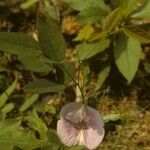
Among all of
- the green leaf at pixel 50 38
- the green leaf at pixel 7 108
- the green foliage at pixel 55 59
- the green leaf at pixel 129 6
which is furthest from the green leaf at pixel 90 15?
the green leaf at pixel 50 38

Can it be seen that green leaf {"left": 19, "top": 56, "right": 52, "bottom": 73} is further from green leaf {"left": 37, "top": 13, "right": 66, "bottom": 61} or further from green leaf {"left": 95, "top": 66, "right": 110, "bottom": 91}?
green leaf {"left": 95, "top": 66, "right": 110, "bottom": 91}

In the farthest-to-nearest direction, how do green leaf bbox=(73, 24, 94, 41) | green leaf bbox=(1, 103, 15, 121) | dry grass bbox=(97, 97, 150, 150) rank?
1. green leaf bbox=(73, 24, 94, 41)
2. dry grass bbox=(97, 97, 150, 150)
3. green leaf bbox=(1, 103, 15, 121)

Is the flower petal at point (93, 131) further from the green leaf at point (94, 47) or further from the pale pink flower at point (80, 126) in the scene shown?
the green leaf at point (94, 47)

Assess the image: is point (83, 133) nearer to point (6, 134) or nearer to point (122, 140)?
point (6, 134)

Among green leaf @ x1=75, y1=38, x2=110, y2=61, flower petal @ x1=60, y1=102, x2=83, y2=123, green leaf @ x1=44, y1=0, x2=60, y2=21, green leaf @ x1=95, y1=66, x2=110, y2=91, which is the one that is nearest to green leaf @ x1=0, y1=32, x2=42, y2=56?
flower petal @ x1=60, y1=102, x2=83, y2=123

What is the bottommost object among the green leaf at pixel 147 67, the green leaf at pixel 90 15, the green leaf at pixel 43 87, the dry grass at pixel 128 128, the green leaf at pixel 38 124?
the dry grass at pixel 128 128
